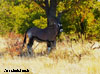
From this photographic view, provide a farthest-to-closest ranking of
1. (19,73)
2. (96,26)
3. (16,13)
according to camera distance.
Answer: (16,13)
(96,26)
(19,73)

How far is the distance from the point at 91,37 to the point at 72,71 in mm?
10542

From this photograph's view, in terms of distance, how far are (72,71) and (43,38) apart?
415cm

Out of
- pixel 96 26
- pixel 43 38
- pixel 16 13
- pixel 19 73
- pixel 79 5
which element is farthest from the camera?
pixel 16 13

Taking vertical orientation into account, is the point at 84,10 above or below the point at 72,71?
above

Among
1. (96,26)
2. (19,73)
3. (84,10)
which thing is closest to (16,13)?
(96,26)

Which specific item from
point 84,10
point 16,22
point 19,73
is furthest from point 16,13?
point 19,73

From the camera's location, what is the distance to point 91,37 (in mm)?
15234

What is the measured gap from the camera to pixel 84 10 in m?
10.7

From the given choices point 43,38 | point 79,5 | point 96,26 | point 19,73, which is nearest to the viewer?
point 19,73

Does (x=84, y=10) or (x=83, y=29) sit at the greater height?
(x=84, y=10)

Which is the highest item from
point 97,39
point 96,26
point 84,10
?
point 84,10

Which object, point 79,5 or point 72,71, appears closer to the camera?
point 72,71

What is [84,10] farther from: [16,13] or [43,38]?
[16,13]

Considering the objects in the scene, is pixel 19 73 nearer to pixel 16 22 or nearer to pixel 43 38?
pixel 43 38
